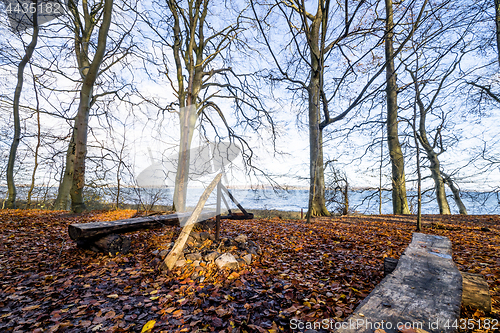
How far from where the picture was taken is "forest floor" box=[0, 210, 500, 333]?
2062 millimetres

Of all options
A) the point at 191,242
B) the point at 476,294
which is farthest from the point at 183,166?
the point at 476,294

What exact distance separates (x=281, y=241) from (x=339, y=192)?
7714mm

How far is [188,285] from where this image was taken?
2766mm

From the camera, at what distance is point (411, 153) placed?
10414 mm

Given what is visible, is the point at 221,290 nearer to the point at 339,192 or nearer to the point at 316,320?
the point at 316,320

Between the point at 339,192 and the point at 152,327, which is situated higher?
the point at 339,192

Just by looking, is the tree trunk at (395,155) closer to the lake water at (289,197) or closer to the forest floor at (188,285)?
the lake water at (289,197)

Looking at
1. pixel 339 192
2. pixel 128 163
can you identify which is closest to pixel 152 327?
pixel 128 163

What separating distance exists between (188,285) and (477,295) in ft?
10.0

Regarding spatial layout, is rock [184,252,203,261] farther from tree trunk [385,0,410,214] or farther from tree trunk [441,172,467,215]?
tree trunk [441,172,467,215]

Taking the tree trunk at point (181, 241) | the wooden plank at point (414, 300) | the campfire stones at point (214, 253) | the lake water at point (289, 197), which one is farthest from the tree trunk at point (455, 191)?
the tree trunk at point (181, 241)

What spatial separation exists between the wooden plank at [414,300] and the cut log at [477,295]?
0.11 m

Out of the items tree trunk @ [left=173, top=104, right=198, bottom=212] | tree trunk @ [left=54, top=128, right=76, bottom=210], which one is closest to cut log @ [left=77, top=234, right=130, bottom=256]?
tree trunk @ [left=173, top=104, right=198, bottom=212]

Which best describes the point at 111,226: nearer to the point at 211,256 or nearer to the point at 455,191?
the point at 211,256
